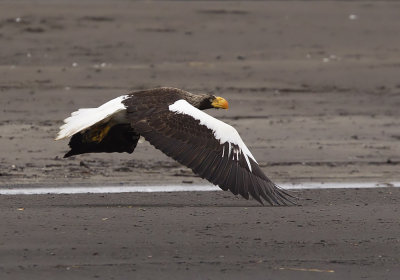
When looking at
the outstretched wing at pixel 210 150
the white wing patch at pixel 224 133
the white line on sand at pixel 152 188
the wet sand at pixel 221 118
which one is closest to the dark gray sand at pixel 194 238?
the wet sand at pixel 221 118

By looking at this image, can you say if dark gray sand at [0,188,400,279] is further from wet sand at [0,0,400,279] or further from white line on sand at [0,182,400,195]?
white line on sand at [0,182,400,195]

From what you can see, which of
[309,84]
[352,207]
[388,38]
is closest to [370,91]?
[309,84]

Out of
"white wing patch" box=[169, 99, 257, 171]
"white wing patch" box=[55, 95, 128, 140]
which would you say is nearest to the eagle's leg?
"white wing patch" box=[55, 95, 128, 140]

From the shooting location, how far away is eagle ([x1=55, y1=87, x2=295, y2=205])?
28.0 ft

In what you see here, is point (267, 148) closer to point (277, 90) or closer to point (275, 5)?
point (277, 90)

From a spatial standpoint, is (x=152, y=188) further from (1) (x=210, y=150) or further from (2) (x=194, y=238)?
(2) (x=194, y=238)

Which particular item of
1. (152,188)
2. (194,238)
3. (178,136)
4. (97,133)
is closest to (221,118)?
(152,188)

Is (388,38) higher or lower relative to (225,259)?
higher

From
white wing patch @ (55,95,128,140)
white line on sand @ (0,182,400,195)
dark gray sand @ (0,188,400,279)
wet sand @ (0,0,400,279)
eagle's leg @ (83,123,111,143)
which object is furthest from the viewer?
white line on sand @ (0,182,400,195)

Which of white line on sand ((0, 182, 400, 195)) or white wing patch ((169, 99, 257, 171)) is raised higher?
white wing patch ((169, 99, 257, 171))

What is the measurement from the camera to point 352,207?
9.41 metres

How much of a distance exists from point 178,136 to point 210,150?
27cm

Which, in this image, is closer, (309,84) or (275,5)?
(309,84)

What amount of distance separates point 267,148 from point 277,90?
9.98ft
